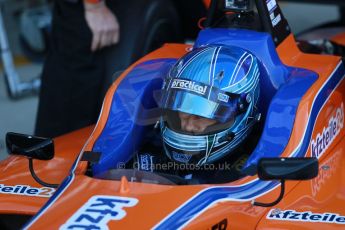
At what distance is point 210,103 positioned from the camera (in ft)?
9.36

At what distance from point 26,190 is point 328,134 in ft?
4.36

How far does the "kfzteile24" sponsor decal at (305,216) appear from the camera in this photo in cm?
271

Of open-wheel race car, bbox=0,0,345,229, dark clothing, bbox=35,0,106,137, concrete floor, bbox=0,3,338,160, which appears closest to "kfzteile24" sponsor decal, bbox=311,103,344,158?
open-wheel race car, bbox=0,0,345,229

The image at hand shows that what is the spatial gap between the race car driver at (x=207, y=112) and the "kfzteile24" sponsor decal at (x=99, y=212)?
0.45m

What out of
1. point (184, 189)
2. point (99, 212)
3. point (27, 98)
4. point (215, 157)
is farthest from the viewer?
point (27, 98)

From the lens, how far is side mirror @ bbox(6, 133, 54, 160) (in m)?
2.89

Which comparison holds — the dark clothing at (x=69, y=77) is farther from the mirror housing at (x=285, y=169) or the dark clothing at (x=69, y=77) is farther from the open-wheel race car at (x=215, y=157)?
the mirror housing at (x=285, y=169)

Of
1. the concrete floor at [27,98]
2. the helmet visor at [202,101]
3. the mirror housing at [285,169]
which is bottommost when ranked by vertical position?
the concrete floor at [27,98]

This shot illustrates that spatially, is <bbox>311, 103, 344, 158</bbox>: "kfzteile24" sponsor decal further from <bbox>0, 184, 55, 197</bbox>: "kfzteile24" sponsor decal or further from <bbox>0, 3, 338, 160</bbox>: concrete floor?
<bbox>0, 3, 338, 160</bbox>: concrete floor

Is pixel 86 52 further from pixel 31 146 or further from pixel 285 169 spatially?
pixel 285 169

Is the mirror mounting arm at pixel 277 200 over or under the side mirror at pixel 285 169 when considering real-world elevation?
under

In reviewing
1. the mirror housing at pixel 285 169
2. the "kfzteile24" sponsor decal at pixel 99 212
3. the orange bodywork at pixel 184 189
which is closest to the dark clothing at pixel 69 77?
the orange bodywork at pixel 184 189

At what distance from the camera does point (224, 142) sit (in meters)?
2.94

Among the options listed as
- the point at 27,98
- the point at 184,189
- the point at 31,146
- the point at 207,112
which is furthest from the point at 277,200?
the point at 27,98
